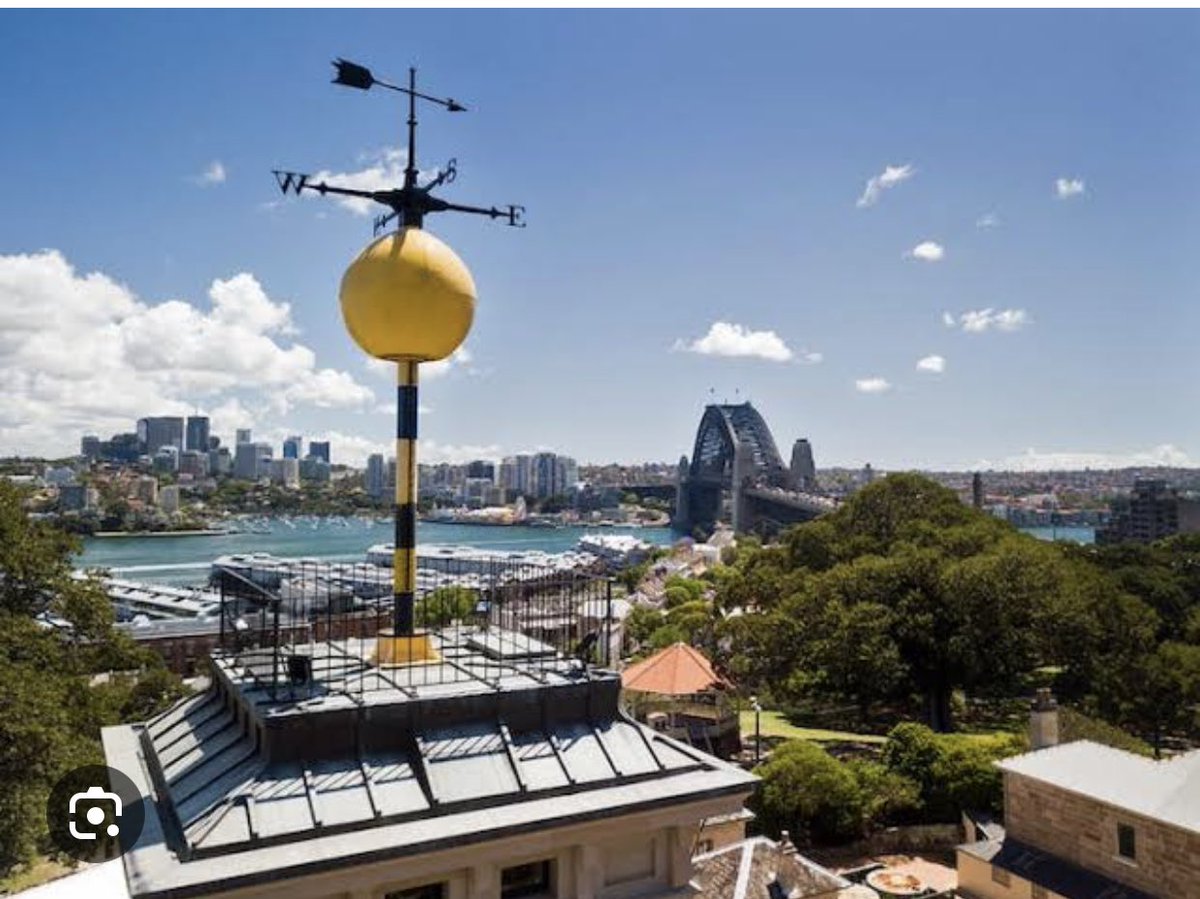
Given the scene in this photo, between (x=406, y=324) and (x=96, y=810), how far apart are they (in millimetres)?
7202

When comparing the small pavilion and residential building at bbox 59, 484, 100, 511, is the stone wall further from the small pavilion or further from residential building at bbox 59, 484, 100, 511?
residential building at bbox 59, 484, 100, 511

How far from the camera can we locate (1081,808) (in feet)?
65.5

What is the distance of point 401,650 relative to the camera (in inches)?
467

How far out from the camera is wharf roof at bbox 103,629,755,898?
317 inches

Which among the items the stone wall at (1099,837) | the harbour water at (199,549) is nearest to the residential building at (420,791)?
the stone wall at (1099,837)

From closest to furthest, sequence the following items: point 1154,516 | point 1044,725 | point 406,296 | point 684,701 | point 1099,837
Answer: point 406,296 < point 1099,837 < point 1044,725 < point 684,701 < point 1154,516

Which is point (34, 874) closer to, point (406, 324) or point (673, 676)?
point (406, 324)

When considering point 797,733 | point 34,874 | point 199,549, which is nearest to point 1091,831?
point 797,733

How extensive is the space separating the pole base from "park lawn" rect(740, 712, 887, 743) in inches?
1061

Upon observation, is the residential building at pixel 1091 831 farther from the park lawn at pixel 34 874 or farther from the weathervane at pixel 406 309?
the park lawn at pixel 34 874

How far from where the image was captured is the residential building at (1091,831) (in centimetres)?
1802

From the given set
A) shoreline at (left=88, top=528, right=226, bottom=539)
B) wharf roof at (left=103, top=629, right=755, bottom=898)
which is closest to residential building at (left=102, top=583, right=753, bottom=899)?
wharf roof at (left=103, top=629, right=755, bottom=898)

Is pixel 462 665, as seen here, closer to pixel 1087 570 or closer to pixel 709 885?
pixel 709 885

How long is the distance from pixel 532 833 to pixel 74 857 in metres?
16.3
